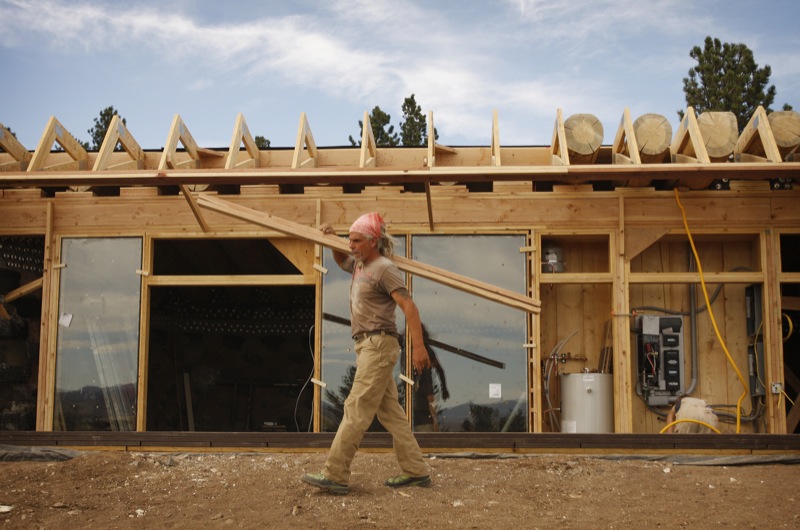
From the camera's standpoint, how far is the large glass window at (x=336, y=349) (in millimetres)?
9484

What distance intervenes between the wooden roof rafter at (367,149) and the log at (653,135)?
9.39 ft

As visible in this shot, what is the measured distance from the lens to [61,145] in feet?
33.1

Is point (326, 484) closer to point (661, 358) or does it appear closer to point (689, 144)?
point (661, 358)

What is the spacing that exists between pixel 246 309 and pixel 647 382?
19.8ft

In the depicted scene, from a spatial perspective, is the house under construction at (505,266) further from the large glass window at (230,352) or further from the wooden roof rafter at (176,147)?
the large glass window at (230,352)

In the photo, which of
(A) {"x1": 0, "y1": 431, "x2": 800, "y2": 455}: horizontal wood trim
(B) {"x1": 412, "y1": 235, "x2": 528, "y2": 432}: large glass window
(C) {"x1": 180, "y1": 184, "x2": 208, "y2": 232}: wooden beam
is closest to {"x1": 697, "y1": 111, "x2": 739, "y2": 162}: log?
(B) {"x1": 412, "y1": 235, "x2": 528, "y2": 432}: large glass window

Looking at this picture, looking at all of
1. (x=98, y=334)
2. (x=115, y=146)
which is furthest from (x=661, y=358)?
(x=115, y=146)

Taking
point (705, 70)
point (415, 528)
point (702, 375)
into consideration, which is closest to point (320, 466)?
point (415, 528)

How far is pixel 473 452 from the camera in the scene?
24.1 feet

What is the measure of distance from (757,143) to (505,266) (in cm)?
306

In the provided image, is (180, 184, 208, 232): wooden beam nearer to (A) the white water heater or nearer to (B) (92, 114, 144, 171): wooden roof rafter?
(B) (92, 114, 144, 171): wooden roof rafter

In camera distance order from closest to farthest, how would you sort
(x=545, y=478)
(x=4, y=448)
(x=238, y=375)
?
1. (x=545, y=478)
2. (x=4, y=448)
3. (x=238, y=375)

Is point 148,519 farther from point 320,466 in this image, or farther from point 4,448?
point 4,448

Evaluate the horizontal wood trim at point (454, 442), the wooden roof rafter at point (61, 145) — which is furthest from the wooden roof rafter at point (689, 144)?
the wooden roof rafter at point (61, 145)
